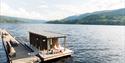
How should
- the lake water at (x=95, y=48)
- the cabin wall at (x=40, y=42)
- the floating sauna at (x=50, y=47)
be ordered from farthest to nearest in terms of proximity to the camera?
the lake water at (x=95, y=48), the cabin wall at (x=40, y=42), the floating sauna at (x=50, y=47)

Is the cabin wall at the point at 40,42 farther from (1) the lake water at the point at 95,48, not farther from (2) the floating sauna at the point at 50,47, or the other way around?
(1) the lake water at the point at 95,48

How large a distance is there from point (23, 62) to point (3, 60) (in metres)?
→ 6.49

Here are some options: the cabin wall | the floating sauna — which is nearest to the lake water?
the floating sauna

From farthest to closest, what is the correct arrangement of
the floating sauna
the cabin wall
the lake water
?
the lake water
the cabin wall
the floating sauna

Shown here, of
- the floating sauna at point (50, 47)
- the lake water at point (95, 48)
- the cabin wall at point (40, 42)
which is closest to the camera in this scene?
the floating sauna at point (50, 47)

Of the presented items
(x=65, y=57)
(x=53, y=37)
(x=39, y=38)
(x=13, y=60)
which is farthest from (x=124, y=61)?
(x=13, y=60)

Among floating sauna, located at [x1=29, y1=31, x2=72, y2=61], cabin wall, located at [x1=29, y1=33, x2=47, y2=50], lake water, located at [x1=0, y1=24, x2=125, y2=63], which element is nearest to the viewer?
floating sauna, located at [x1=29, y1=31, x2=72, y2=61]

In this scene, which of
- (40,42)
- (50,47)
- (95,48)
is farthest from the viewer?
(95,48)

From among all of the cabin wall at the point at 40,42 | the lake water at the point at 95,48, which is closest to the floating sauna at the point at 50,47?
the cabin wall at the point at 40,42

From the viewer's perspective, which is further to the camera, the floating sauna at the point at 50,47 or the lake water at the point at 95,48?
the lake water at the point at 95,48

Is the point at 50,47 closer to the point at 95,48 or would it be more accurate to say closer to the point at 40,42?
the point at 40,42

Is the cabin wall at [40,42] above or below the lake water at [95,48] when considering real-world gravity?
above

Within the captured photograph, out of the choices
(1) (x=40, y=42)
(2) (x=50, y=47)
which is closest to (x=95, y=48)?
(2) (x=50, y=47)

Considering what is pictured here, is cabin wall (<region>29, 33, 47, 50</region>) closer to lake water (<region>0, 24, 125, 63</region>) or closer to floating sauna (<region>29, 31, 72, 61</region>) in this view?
floating sauna (<region>29, 31, 72, 61</region>)
